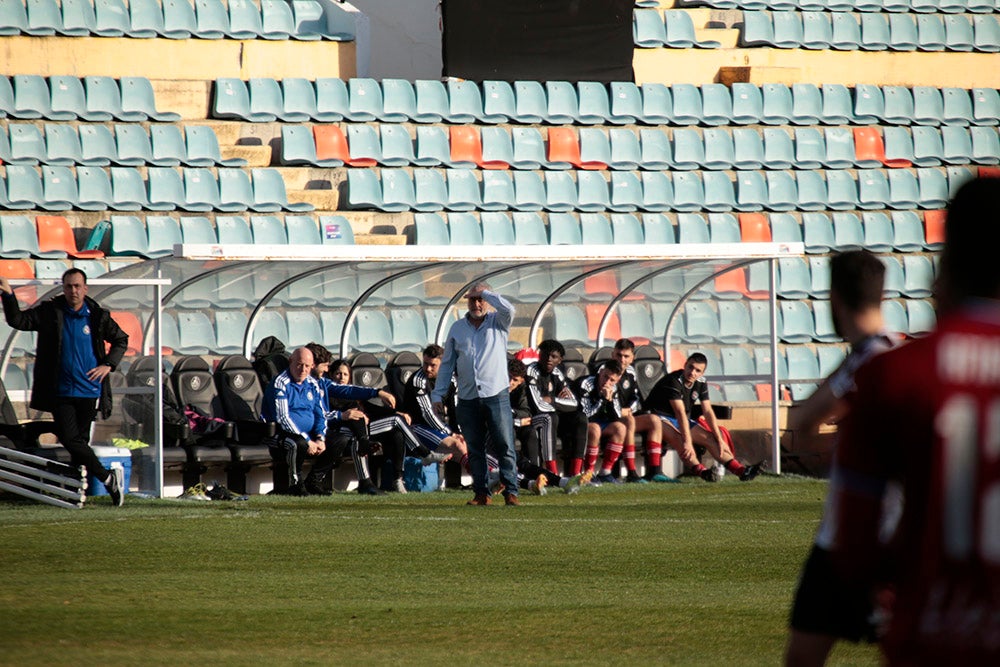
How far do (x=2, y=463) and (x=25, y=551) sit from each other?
3.05m

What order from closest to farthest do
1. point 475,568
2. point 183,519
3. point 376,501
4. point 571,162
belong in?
1. point 475,568
2. point 183,519
3. point 376,501
4. point 571,162

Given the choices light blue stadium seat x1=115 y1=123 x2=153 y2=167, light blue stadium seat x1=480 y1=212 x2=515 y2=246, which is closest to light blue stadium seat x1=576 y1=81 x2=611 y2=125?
light blue stadium seat x1=480 y1=212 x2=515 y2=246

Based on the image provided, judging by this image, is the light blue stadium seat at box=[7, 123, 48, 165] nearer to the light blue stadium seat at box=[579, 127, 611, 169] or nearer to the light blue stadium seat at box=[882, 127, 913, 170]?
the light blue stadium seat at box=[579, 127, 611, 169]

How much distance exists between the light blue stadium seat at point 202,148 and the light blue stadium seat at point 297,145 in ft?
2.69

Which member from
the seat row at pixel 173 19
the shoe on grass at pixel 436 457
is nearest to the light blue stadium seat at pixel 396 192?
the seat row at pixel 173 19

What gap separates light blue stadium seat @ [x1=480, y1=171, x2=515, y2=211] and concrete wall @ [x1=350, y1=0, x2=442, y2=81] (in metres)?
3.45

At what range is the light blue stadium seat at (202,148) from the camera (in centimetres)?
1952

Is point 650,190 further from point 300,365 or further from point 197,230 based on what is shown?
point 300,365

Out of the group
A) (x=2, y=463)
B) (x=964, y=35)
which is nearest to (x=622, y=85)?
(x=964, y=35)

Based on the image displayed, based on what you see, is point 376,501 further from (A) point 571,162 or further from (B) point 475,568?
(A) point 571,162

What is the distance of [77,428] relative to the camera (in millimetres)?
12133

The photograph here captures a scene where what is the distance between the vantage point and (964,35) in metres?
25.0

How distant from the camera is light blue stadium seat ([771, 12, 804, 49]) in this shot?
23891 millimetres

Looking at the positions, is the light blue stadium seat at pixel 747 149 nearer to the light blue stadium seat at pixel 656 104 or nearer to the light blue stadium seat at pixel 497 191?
the light blue stadium seat at pixel 656 104
